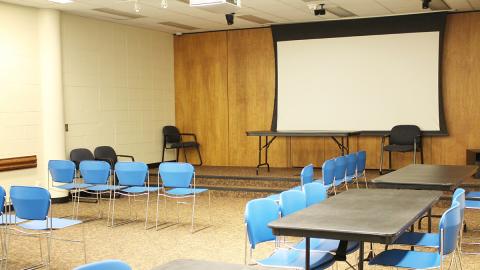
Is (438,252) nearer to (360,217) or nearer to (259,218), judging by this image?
(360,217)

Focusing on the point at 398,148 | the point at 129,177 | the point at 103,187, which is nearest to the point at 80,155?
the point at 103,187

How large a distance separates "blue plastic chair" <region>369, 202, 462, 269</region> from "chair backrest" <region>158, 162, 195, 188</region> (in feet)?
11.9

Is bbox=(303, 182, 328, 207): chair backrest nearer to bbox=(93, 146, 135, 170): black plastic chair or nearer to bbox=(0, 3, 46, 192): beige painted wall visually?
bbox=(0, 3, 46, 192): beige painted wall

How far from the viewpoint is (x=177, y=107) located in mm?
12688

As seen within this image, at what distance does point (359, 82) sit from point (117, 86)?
4.61m

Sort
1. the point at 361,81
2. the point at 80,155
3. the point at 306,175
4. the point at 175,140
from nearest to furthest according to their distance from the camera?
the point at 306,175, the point at 80,155, the point at 361,81, the point at 175,140

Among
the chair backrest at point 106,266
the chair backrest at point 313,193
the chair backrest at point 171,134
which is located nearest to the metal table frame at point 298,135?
the chair backrest at point 171,134

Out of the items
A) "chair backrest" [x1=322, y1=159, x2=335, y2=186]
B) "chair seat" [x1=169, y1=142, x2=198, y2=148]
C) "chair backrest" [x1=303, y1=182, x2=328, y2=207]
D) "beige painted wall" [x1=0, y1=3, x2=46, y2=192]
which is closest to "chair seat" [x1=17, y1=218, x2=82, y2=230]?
"chair backrest" [x1=303, y1=182, x2=328, y2=207]

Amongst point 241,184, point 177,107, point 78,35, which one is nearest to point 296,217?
point 241,184

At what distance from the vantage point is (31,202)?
5.21 metres

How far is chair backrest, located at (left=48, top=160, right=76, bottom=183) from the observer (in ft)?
25.7

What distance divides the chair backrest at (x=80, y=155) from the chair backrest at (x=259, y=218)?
6.03 meters

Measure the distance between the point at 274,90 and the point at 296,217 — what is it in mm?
8123

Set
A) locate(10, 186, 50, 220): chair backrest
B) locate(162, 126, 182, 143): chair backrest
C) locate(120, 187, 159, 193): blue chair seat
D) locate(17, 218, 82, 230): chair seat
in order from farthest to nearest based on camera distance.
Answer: locate(162, 126, 182, 143): chair backrest → locate(120, 187, 159, 193): blue chair seat → locate(17, 218, 82, 230): chair seat → locate(10, 186, 50, 220): chair backrest
